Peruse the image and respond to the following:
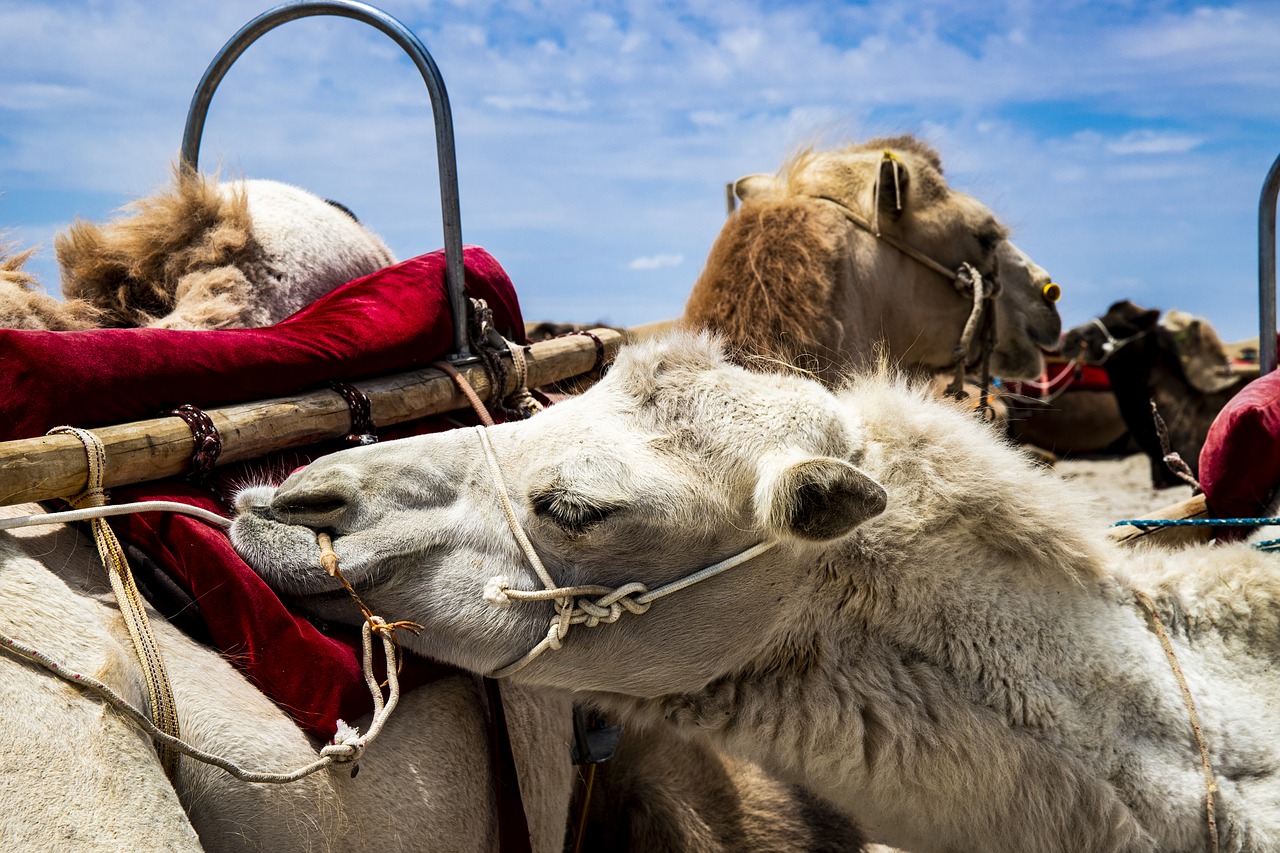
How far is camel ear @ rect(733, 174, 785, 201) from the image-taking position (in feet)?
14.8

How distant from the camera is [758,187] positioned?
4.70m

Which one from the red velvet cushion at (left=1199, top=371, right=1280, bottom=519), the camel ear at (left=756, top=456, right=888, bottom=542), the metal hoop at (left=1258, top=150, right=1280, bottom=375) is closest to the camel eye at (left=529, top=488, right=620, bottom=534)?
the camel ear at (left=756, top=456, right=888, bottom=542)

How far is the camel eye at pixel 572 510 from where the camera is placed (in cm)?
205

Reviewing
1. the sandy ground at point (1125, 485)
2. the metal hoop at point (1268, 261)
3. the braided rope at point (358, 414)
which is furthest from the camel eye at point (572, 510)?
the sandy ground at point (1125, 485)

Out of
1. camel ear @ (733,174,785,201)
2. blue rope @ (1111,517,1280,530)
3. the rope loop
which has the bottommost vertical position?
blue rope @ (1111,517,1280,530)

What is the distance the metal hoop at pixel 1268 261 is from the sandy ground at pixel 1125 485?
483 centimetres

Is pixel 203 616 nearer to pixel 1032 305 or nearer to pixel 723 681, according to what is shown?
pixel 723 681

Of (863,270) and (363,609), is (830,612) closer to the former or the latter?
(363,609)

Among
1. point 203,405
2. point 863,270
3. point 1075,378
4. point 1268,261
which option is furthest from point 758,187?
point 1075,378

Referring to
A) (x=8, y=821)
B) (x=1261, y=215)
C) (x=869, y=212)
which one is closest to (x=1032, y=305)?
(x=869, y=212)

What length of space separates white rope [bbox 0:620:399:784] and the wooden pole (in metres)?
0.27

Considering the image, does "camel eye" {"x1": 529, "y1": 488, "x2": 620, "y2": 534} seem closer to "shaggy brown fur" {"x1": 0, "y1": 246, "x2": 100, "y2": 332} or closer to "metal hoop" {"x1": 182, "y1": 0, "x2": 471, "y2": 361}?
"metal hoop" {"x1": 182, "y1": 0, "x2": 471, "y2": 361}

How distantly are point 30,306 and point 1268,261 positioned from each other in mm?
3535

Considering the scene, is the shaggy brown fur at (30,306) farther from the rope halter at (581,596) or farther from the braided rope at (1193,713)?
the braided rope at (1193,713)
